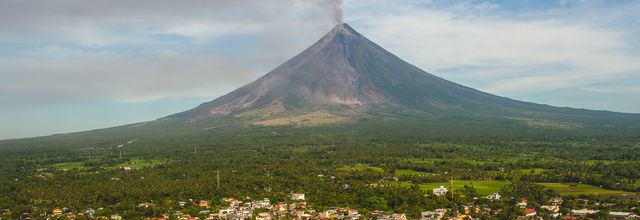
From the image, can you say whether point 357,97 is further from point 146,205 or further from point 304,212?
point 304,212

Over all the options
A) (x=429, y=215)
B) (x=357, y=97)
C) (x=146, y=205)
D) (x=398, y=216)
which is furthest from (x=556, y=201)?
(x=357, y=97)

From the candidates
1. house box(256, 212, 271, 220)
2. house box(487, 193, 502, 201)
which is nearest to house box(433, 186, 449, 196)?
house box(487, 193, 502, 201)

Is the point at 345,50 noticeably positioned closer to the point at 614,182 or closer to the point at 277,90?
the point at 277,90

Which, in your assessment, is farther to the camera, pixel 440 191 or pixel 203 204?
pixel 440 191

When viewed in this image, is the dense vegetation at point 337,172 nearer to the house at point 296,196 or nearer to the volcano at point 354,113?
the house at point 296,196

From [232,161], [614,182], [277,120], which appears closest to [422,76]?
[277,120]

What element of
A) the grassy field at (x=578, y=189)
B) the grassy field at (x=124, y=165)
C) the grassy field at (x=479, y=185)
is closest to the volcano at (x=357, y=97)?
the grassy field at (x=124, y=165)

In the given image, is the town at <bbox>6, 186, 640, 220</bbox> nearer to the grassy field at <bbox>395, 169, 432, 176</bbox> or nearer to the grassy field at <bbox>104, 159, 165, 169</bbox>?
the grassy field at <bbox>395, 169, 432, 176</bbox>

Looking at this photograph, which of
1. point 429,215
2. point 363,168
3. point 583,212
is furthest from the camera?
point 363,168
